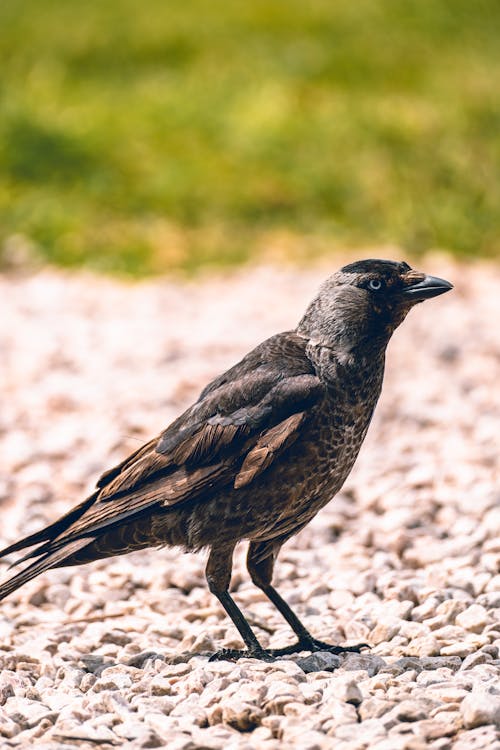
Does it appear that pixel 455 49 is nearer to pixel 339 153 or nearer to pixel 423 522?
pixel 339 153

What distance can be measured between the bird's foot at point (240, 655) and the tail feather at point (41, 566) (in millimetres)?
600

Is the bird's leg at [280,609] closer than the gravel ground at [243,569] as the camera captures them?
No

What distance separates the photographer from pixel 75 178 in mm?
13781

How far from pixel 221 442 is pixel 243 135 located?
37.9 ft

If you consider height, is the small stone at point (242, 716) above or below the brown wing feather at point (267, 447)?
below

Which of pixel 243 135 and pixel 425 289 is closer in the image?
pixel 425 289

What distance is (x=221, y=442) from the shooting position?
4.09 meters

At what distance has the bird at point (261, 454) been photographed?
4.02 m

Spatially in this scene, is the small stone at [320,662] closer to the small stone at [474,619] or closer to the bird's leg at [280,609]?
the bird's leg at [280,609]

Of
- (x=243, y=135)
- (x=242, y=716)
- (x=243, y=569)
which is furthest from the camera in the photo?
(x=243, y=135)

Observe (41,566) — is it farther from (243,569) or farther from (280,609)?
(243,569)

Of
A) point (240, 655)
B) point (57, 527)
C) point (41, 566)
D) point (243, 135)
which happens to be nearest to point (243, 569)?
point (240, 655)

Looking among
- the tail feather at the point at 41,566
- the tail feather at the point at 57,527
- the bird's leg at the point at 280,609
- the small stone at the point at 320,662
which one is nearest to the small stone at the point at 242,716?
the small stone at the point at 320,662

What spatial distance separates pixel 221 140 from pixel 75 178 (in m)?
2.38
